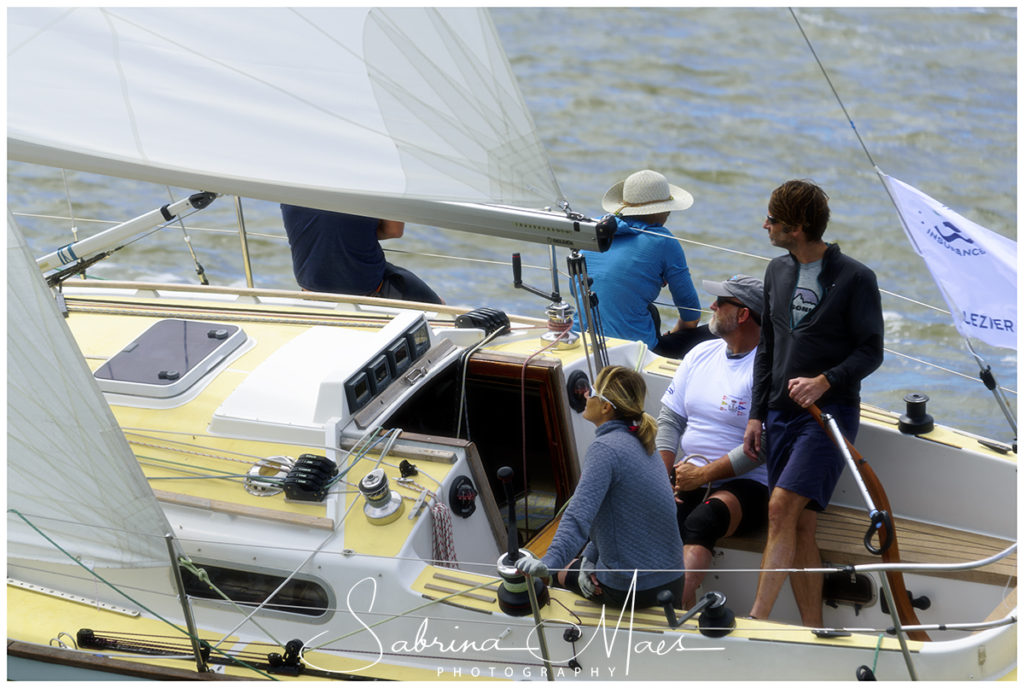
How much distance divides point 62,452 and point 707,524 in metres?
2.03

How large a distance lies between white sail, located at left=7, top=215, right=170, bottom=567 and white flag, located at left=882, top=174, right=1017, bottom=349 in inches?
99.2

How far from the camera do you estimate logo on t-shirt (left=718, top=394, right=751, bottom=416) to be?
399 cm

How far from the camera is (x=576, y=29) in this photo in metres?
14.0

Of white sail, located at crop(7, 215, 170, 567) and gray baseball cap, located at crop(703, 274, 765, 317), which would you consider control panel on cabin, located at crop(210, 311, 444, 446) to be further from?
gray baseball cap, located at crop(703, 274, 765, 317)

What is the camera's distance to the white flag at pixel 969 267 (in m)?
3.54

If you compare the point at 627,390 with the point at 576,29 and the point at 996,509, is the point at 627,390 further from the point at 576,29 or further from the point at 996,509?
the point at 576,29

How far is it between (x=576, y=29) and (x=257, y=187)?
36.2 ft

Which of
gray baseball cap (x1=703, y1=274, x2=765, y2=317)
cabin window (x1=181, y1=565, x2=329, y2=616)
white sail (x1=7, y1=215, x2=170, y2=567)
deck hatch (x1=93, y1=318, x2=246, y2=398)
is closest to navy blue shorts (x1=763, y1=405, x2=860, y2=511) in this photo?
gray baseball cap (x1=703, y1=274, x2=765, y2=317)

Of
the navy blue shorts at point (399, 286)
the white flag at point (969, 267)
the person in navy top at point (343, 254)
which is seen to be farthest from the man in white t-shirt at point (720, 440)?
the navy blue shorts at point (399, 286)

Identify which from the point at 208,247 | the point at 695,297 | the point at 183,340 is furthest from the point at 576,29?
the point at 183,340

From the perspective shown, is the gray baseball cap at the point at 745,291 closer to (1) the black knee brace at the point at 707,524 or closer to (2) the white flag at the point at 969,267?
(2) the white flag at the point at 969,267

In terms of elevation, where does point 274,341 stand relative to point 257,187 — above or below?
below

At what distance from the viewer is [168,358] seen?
432cm

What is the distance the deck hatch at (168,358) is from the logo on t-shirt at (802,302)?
2120 mm
